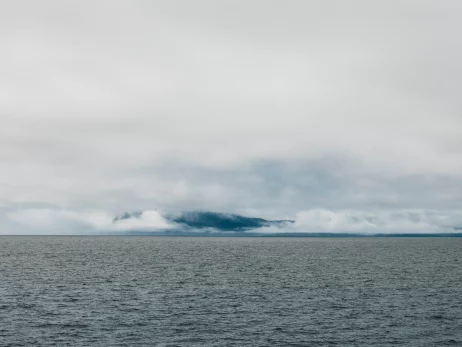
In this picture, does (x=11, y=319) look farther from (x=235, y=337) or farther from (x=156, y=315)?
(x=235, y=337)

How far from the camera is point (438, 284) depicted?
11131 centimetres

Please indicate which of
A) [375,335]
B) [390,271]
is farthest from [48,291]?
[390,271]

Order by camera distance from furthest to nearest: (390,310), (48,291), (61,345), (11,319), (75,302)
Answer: (48,291) → (75,302) → (390,310) → (11,319) → (61,345)

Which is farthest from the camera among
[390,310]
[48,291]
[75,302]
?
[48,291]

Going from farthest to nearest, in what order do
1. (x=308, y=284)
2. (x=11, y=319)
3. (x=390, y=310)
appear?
(x=308, y=284)
(x=390, y=310)
(x=11, y=319)

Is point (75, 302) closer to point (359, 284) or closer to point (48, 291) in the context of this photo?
point (48, 291)

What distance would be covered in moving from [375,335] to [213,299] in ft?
111

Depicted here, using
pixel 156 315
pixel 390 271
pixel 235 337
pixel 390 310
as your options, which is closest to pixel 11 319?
pixel 156 315

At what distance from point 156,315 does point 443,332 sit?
41.6 metres

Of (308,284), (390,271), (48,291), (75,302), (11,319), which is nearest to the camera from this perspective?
(11,319)

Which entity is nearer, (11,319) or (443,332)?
(443,332)

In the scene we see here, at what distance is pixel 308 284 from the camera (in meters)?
110

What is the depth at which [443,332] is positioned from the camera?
6456 cm

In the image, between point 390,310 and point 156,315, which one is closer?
point 156,315
